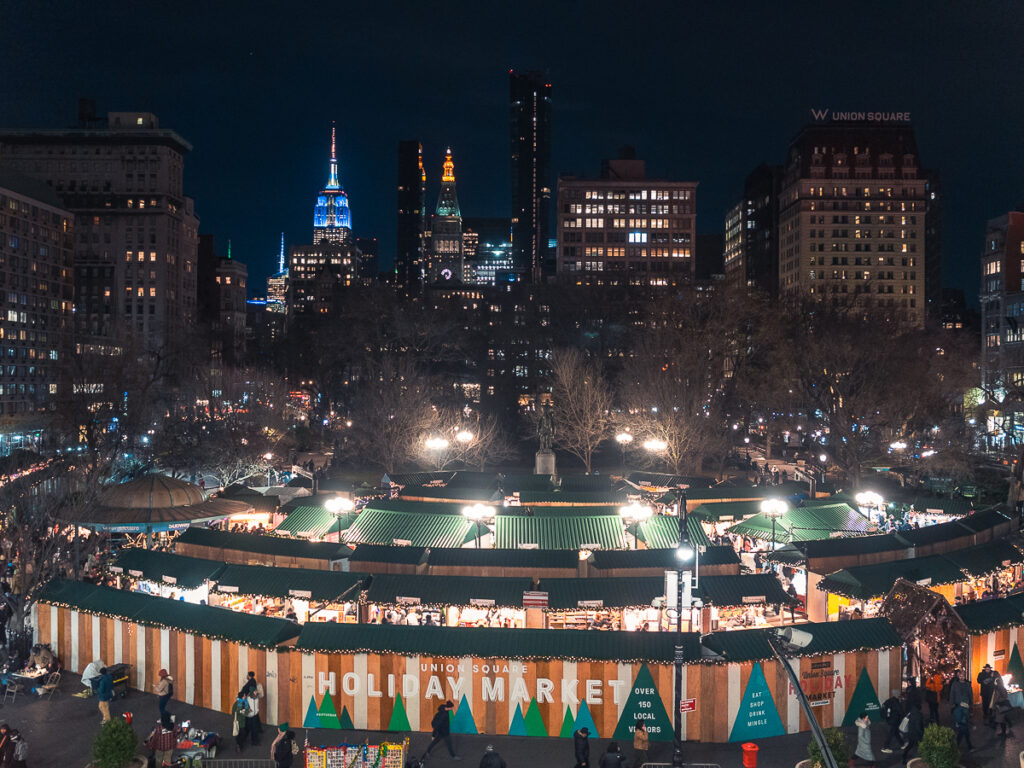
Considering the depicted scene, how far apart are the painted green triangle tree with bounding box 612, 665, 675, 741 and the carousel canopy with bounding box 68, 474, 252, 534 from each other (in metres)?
17.6

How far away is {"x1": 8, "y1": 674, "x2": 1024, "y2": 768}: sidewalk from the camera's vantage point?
46.8ft

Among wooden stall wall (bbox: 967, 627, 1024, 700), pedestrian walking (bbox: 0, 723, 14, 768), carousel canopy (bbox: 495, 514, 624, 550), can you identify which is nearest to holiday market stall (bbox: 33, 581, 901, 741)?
wooden stall wall (bbox: 967, 627, 1024, 700)

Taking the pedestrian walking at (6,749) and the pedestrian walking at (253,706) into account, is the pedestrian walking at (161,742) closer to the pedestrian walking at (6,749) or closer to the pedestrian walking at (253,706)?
the pedestrian walking at (253,706)

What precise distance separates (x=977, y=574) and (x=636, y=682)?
39.2 ft

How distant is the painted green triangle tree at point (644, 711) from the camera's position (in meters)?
15.1

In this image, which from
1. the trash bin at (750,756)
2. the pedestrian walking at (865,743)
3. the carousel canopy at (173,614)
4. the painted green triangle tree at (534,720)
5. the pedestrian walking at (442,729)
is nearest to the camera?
the trash bin at (750,756)

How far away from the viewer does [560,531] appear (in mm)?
25281

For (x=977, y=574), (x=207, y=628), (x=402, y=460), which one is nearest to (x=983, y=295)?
(x=402, y=460)

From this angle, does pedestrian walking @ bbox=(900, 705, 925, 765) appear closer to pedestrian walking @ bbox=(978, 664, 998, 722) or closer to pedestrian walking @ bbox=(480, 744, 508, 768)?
pedestrian walking @ bbox=(978, 664, 998, 722)

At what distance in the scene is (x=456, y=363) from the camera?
78375 millimetres

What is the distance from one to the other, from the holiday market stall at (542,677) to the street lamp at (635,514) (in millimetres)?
8289

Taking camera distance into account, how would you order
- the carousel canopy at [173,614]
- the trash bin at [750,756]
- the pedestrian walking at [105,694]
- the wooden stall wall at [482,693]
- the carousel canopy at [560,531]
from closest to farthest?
the trash bin at [750,756] → the wooden stall wall at [482,693] → the pedestrian walking at [105,694] → the carousel canopy at [173,614] → the carousel canopy at [560,531]

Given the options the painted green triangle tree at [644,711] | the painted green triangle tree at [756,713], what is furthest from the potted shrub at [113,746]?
the painted green triangle tree at [756,713]

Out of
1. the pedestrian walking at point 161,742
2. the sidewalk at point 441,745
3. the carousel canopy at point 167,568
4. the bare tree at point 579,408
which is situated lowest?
the sidewalk at point 441,745
